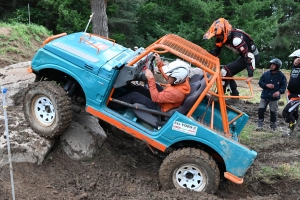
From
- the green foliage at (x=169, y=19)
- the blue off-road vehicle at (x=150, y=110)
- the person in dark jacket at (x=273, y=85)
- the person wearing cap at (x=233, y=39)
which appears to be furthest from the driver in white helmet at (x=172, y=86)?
the green foliage at (x=169, y=19)

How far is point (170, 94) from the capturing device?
196 inches

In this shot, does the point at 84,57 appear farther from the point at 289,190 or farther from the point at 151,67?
the point at 289,190

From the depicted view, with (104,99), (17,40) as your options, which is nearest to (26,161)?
(104,99)

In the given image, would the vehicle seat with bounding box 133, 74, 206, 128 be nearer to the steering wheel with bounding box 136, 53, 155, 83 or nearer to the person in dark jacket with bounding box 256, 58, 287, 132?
the steering wheel with bounding box 136, 53, 155, 83

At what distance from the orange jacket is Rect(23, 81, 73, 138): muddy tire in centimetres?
123

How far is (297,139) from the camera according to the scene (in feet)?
24.1

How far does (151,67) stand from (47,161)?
6.84 feet

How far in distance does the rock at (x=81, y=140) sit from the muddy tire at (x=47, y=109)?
322 millimetres

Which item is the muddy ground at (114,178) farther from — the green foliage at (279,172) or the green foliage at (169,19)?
the green foliage at (169,19)

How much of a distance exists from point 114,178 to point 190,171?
1.10 m

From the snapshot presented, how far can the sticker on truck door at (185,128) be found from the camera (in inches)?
191

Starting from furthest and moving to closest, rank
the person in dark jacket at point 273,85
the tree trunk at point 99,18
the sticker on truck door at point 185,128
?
1. the tree trunk at point 99,18
2. the person in dark jacket at point 273,85
3. the sticker on truck door at point 185,128

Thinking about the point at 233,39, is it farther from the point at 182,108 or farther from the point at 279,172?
the point at 279,172

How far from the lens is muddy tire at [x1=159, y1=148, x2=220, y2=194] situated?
4.86 meters
